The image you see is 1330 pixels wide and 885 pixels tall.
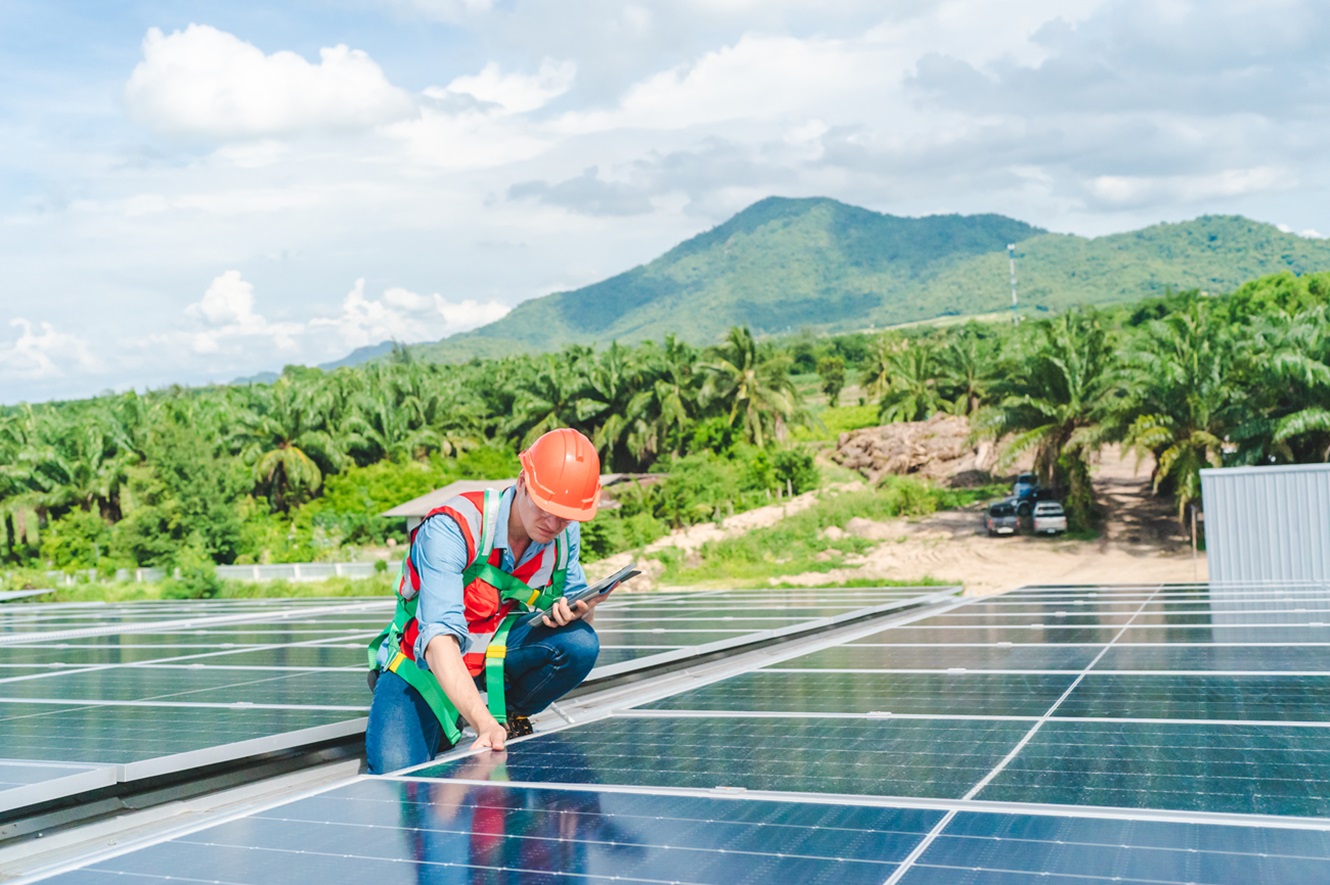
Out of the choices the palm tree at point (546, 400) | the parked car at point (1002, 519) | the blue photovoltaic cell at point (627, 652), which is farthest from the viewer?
the palm tree at point (546, 400)

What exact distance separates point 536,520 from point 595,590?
441mm

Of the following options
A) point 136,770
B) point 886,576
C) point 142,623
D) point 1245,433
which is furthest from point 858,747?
point 886,576

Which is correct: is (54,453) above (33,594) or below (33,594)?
above

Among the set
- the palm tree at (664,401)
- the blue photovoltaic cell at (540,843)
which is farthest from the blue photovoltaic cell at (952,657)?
the palm tree at (664,401)

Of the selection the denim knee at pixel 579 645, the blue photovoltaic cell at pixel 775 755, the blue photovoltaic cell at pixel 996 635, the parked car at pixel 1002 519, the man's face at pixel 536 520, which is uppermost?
the man's face at pixel 536 520

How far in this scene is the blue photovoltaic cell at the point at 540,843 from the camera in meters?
3.12

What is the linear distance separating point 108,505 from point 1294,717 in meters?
52.5

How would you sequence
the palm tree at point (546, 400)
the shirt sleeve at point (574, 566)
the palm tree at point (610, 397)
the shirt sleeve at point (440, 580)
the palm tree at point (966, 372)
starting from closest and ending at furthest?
the shirt sleeve at point (440, 580) < the shirt sleeve at point (574, 566) < the palm tree at point (610, 397) < the palm tree at point (546, 400) < the palm tree at point (966, 372)

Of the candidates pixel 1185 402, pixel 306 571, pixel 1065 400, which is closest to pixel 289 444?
pixel 306 571

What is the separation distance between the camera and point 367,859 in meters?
3.32

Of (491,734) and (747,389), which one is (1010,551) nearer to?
(747,389)

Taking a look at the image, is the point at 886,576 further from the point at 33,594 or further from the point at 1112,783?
the point at 1112,783

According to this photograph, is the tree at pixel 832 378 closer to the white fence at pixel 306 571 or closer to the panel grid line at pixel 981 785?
the white fence at pixel 306 571

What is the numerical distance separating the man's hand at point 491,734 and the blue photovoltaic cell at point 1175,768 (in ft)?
6.99
